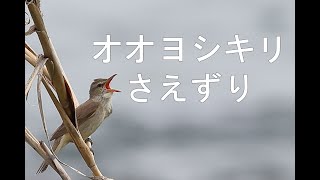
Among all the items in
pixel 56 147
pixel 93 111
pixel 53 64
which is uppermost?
pixel 53 64

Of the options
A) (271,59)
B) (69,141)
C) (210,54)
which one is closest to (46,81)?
(69,141)

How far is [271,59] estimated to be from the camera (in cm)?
189

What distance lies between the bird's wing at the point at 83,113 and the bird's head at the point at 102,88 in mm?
35

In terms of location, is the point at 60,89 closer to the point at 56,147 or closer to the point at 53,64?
the point at 53,64

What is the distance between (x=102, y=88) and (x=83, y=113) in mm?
106

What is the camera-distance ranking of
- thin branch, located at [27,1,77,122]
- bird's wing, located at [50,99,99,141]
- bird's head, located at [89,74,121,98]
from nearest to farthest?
thin branch, located at [27,1,77,122] → bird's wing, located at [50,99,99,141] → bird's head, located at [89,74,121,98]

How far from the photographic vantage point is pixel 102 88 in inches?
65.7

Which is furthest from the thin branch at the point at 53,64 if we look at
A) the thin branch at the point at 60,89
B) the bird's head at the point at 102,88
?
the bird's head at the point at 102,88

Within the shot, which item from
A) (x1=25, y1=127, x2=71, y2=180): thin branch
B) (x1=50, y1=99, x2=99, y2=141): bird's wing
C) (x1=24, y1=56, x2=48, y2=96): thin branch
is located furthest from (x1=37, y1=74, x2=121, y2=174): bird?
(x1=24, y1=56, x2=48, y2=96): thin branch

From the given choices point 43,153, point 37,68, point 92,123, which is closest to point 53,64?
point 37,68

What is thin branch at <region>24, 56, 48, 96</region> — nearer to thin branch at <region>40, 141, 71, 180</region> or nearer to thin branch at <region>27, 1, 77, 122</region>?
thin branch at <region>27, 1, 77, 122</region>

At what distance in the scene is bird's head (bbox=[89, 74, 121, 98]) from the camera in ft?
5.42

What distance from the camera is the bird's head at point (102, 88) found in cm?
165

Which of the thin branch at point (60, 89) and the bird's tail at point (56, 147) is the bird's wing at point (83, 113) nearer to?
the bird's tail at point (56, 147)
